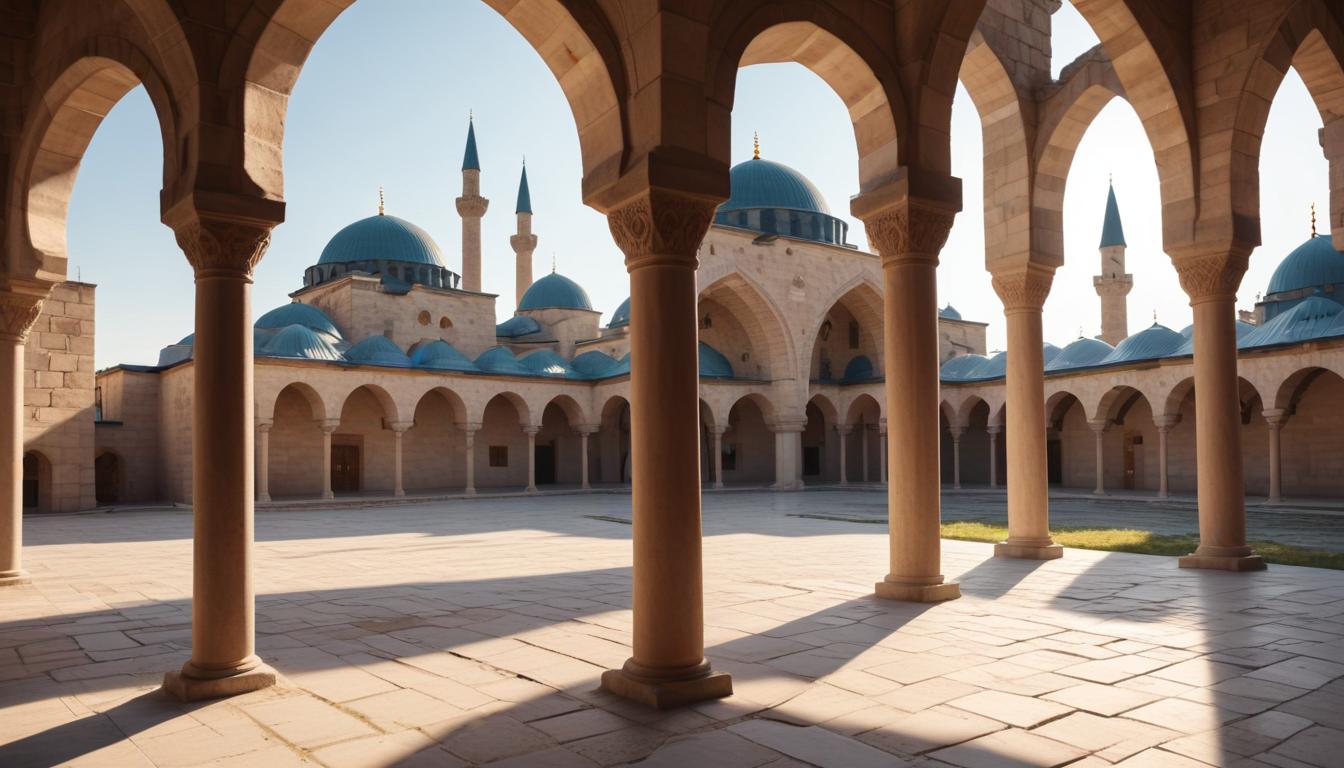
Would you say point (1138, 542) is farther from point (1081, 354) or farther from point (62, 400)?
point (62, 400)

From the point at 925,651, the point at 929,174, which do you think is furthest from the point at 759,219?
the point at 925,651

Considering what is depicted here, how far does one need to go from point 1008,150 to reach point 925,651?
21.5ft

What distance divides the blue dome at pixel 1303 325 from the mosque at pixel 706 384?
3.6 inches

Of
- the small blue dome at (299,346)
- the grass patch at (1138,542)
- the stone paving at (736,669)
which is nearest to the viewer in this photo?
the stone paving at (736,669)

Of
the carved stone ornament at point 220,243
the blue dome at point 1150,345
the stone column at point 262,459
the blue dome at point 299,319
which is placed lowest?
the stone column at point 262,459

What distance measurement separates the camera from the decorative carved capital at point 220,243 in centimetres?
505

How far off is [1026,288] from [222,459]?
26.4 ft

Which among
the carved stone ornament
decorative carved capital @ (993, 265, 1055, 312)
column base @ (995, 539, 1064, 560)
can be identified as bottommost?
column base @ (995, 539, 1064, 560)

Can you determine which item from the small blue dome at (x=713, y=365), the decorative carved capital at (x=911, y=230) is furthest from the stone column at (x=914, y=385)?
the small blue dome at (x=713, y=365)

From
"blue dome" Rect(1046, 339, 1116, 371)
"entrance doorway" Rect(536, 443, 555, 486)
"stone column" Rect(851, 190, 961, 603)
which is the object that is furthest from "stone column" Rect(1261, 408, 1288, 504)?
"entrance doorway" Rect(536, 443, 555, 486)

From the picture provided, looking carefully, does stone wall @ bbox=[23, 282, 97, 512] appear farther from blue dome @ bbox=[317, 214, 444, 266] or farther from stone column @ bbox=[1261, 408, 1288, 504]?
stone column @ bbox=[1261, 408, 1288, 504]

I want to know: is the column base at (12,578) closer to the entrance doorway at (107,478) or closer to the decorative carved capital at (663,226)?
the decorative carved capital at (663,226)

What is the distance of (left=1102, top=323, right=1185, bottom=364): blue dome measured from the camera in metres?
25.0

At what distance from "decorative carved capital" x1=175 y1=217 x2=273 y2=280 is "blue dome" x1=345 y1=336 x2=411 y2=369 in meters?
21.5
